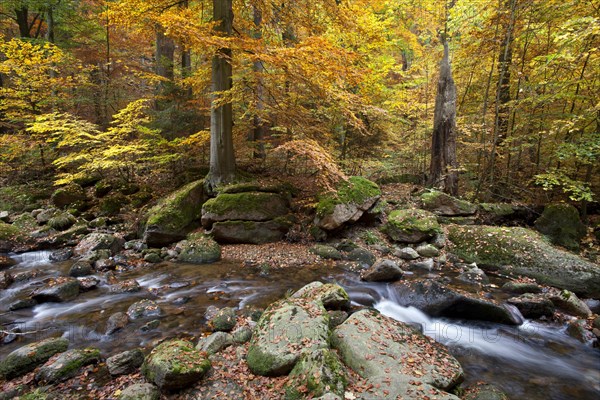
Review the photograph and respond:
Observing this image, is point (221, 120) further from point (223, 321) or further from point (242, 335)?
point (242, 335)

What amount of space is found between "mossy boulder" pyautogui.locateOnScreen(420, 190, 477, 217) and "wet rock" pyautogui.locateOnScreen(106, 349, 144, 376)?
8.59 metres

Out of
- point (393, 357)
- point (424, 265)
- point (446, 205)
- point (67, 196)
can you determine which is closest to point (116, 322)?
point (393, 357)

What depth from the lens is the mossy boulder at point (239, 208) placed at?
8695 millimetres

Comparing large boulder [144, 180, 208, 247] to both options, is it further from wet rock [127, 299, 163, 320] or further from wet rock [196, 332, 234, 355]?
wet rock [196, 332, 234, 355]

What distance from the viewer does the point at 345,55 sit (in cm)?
706

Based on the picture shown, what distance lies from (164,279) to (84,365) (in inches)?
116

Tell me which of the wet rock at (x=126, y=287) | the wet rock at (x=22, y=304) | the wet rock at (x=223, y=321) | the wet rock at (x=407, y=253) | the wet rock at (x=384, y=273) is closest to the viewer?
the wet rock at (x=223, y=321)

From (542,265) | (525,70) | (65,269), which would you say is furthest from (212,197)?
(525,70)

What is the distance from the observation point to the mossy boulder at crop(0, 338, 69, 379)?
12.6ft

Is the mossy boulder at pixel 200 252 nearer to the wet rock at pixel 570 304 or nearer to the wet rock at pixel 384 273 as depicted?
the wet rock at pixel 384 273

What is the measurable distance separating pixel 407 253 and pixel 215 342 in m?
5.40

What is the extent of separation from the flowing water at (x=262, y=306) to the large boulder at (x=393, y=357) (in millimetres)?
730

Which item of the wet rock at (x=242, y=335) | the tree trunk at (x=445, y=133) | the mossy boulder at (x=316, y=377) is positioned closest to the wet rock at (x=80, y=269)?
the wet rock at (x=242, y=335)

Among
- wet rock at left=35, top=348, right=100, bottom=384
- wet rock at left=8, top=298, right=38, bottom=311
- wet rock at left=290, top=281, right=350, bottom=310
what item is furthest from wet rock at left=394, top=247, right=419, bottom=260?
wet rock at left=8, top=298, right=38, bottom=311
